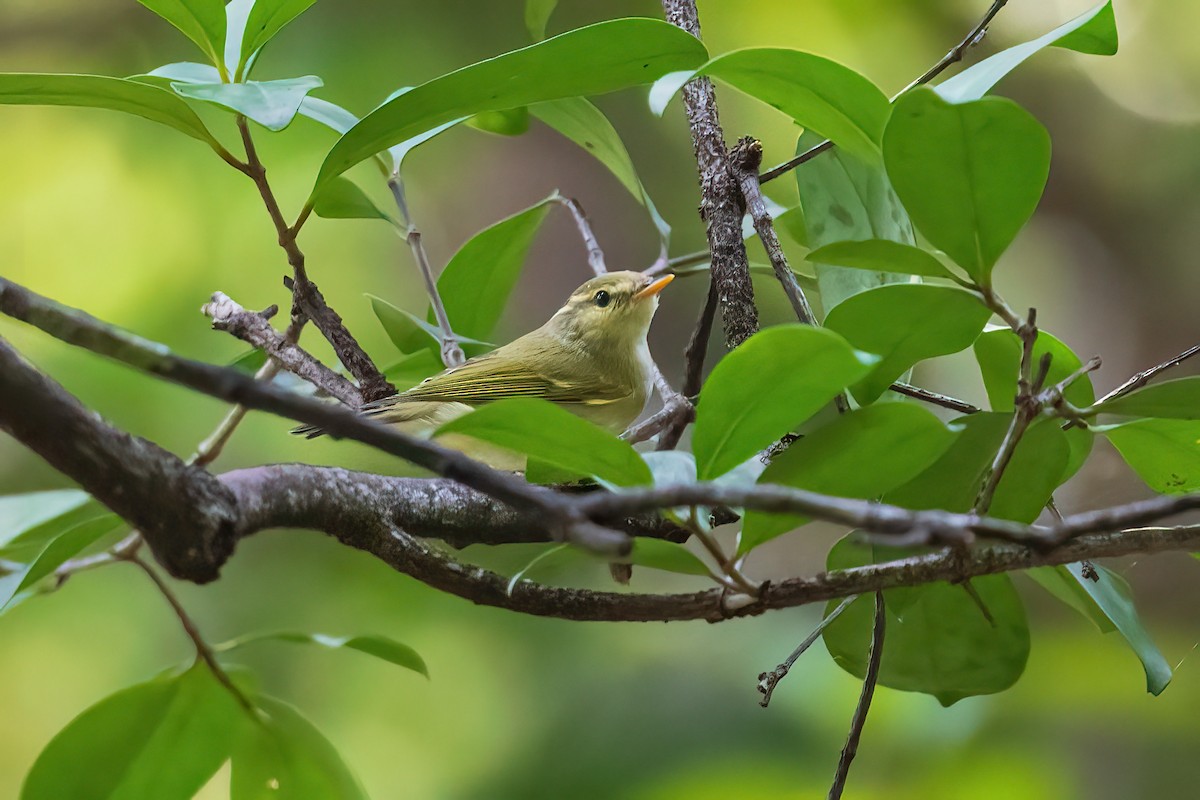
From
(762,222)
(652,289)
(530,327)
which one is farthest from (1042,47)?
(530,327)

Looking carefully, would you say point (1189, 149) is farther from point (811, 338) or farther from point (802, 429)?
point (811, 338)

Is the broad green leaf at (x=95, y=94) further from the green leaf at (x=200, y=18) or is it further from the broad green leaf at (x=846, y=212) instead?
the broad green leaf at (x=846, y=212)

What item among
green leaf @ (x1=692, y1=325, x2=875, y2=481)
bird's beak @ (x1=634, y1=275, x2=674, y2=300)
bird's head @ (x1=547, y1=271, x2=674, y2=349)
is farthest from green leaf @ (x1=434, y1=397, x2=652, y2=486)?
bird's head @ (x1=547, y1=271, x2=674, y2=349)

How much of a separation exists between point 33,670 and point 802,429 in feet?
6.11

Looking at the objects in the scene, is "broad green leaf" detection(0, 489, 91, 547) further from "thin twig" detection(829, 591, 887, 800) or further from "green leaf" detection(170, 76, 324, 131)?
"thin twig" detection(829, 591, 887, 800)

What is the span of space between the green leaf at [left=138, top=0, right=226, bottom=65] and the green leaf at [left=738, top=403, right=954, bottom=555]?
1.75 ft

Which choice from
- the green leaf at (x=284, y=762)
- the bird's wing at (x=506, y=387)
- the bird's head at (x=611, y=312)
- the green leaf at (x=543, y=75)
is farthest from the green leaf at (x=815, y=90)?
the bird's head at (x=611, y=312)

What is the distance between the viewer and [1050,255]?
2254 mm

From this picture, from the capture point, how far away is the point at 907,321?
0.55m

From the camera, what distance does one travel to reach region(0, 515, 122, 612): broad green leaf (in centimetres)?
64

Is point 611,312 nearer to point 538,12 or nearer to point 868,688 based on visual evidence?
point 538,12

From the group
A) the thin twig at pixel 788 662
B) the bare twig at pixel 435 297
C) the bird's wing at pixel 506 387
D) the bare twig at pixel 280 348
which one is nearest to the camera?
the thin twig at pixel 788 662

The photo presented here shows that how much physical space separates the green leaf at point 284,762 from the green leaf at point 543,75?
0.45 m

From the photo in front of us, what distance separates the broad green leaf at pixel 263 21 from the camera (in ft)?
2.27
